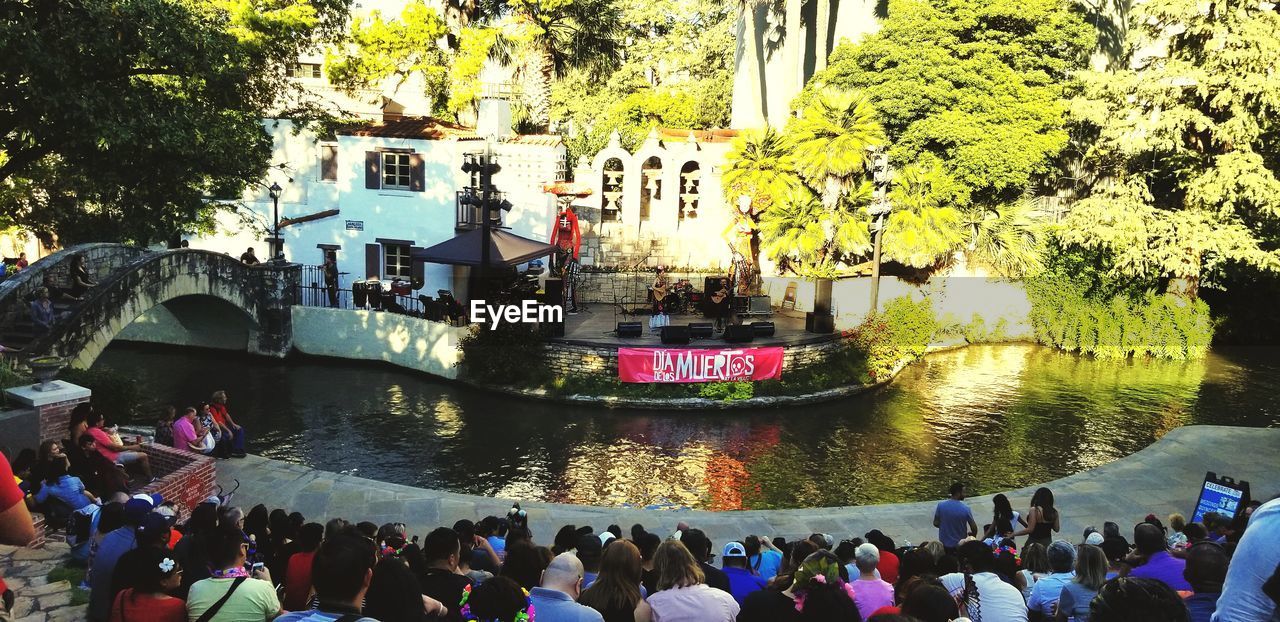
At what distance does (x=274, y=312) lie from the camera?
91.4 feet

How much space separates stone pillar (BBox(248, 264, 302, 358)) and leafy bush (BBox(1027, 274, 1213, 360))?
87.7 ft

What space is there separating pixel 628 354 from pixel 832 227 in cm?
891

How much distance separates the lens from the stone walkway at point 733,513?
545 inches

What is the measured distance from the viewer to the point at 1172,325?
32656 mm

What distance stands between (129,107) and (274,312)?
9.96 metres

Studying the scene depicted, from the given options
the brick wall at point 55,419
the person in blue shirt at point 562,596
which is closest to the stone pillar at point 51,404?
the brick wall at point 55,419

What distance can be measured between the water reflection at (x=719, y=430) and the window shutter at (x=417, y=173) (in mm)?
6176

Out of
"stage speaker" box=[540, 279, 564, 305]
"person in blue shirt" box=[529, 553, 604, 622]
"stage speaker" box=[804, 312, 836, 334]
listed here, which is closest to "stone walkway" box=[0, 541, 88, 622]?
"person in blue shirt" box=[529, 553, 604, 622]

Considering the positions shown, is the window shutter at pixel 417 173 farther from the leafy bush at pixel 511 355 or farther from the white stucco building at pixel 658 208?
the white stucco building at pixel 658 208

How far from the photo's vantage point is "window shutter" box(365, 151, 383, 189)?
29859 millimetres

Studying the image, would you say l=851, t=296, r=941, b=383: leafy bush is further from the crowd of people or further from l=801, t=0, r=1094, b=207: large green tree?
the crowd of people

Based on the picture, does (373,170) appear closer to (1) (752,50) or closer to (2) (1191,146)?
(1) (752,50)

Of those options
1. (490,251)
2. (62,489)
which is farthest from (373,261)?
(62,489)

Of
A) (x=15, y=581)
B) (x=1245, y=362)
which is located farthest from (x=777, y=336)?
(x=15, y=581)
